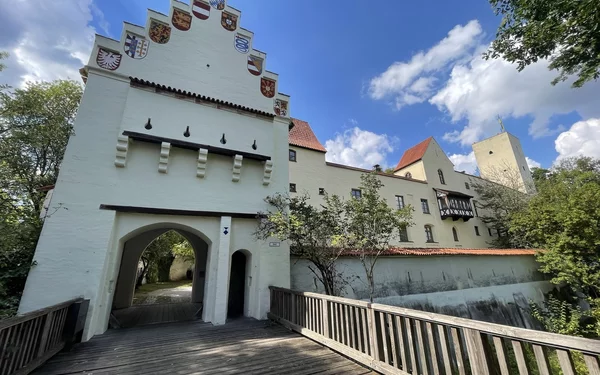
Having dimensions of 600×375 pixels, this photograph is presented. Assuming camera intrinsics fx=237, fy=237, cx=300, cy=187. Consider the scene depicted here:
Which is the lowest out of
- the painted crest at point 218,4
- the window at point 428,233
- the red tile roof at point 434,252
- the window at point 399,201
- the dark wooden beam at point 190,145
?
the red tile roof at point 434,252

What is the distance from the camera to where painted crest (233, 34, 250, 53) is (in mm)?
8750

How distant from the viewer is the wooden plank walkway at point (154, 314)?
22.7 feet

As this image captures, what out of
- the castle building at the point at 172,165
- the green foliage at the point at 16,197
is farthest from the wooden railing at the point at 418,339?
the green foliage at the point at 16,197

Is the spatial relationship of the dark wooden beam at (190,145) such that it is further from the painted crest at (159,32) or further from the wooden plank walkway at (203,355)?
the wooden plank walkway at (203,355)

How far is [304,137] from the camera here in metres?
17.2

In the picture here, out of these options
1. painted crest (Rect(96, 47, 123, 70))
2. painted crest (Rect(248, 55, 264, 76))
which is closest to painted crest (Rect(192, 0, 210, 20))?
painted crest (Rect(248, 55, 264, 76))

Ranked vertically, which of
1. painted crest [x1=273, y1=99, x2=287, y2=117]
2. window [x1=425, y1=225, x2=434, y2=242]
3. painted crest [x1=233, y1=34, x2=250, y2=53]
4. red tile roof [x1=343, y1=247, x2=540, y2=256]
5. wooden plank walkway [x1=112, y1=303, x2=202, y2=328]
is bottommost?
wooden plank walkway [x1=112, y1=303, x2=202, y2=328]

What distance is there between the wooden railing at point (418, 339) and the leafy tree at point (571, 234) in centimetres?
1398

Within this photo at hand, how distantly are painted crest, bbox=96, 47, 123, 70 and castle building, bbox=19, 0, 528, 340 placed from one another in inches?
1.3

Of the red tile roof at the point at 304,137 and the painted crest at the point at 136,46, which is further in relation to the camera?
the red tile roof at the point at 304,137

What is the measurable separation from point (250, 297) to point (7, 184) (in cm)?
581

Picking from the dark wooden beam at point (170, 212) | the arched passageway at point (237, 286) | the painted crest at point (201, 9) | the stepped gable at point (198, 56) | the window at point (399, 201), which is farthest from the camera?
the window at point (399, 201)

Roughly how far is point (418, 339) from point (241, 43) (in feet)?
33.0

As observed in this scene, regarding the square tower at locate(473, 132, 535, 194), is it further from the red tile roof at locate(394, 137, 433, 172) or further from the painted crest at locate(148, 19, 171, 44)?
the painted crest at locate(148, 19, 171, 44)
